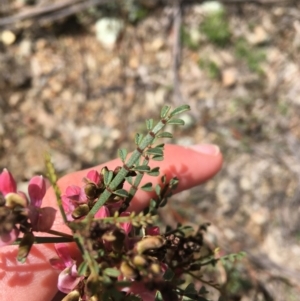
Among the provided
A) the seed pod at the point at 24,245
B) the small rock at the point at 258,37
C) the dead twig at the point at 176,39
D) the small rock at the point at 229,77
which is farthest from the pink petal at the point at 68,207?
the small rock at the point at 258,37

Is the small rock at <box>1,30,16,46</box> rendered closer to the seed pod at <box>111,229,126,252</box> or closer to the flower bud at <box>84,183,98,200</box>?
the flower bud at <box>84,183,98,200</box>

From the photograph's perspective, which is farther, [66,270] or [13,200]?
[66,270]

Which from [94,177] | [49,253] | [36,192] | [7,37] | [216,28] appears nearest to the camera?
[36,192]

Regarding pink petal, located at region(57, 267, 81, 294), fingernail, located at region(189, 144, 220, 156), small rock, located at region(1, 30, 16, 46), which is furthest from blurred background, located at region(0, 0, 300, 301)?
pink petal, located at region(57, 267, 81, 294)

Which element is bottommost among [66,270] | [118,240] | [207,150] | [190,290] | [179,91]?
[179,91]

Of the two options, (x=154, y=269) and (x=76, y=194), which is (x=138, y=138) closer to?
(x=76, y=194)

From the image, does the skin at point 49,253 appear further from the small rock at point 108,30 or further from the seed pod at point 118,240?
the small rock at point 108,30

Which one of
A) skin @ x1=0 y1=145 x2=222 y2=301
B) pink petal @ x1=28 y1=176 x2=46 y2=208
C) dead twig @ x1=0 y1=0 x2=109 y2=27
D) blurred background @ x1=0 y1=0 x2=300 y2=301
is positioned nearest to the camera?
pink petal @ x1=28 y1=176 x2=46 y2=208

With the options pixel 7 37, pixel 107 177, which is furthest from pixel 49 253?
pixel 7 37
